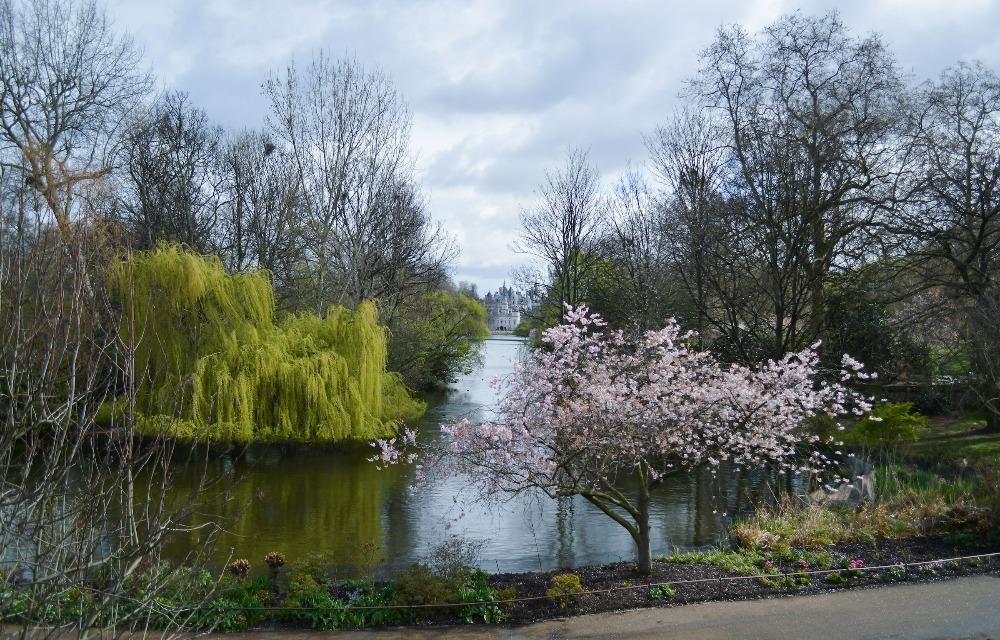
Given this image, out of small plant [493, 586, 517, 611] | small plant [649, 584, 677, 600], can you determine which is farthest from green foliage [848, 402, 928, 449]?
small plant [493, 586, 517, 611]

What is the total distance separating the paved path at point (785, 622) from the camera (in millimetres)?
5789

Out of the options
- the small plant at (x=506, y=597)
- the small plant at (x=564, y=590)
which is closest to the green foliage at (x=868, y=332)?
the small plant at (x=564, y=590)

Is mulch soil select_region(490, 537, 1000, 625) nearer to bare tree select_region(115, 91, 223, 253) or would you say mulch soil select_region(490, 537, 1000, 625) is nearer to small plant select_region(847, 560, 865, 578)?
small plant select_region(847, 560, 865, 578)

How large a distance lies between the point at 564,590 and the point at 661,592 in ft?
2.97

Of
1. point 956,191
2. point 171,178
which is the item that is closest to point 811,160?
point 956,191

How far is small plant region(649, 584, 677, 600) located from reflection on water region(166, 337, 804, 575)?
2.38 metres

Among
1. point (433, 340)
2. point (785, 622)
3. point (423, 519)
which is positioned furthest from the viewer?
point (433, 340)

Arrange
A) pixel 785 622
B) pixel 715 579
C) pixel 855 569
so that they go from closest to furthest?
pixel 785 622 < pixel 715 579 < pixel 855 569

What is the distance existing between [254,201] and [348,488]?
1354cm

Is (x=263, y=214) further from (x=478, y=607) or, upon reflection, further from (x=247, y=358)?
(x=478, y=607)

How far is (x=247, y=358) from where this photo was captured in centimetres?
1541

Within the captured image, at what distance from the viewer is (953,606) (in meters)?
6.29

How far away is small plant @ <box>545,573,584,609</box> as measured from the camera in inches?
254

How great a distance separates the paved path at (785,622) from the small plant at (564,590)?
0.94 ft
